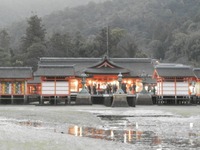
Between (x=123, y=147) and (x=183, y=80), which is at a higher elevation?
(x=183, y=80)


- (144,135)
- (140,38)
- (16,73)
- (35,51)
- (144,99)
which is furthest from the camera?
(140,38)

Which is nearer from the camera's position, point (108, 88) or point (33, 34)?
point (108, 88)

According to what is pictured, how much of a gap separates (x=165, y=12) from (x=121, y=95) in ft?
511

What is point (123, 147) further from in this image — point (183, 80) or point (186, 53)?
point (186, 53)

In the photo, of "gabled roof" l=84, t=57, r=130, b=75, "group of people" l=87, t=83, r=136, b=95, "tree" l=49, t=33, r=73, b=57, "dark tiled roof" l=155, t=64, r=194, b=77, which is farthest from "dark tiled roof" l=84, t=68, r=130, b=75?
"tree" l=49, t=33, r=73, b=57

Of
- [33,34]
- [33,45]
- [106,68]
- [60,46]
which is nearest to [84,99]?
[106,68]

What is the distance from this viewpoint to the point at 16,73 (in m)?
53.3

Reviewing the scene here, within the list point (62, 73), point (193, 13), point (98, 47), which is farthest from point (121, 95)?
point (193, 13)

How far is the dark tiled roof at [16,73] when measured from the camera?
2076 inches

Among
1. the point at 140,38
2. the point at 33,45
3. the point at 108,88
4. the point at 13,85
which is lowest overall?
the point at 108,88

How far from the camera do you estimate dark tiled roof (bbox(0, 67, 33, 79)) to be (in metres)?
52.7

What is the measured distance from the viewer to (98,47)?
10806cm

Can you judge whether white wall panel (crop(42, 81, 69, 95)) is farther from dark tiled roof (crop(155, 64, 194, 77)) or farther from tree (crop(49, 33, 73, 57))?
tree (crop(49, 33, 73, 57))

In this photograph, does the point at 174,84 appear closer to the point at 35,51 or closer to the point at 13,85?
the point at 13,85
